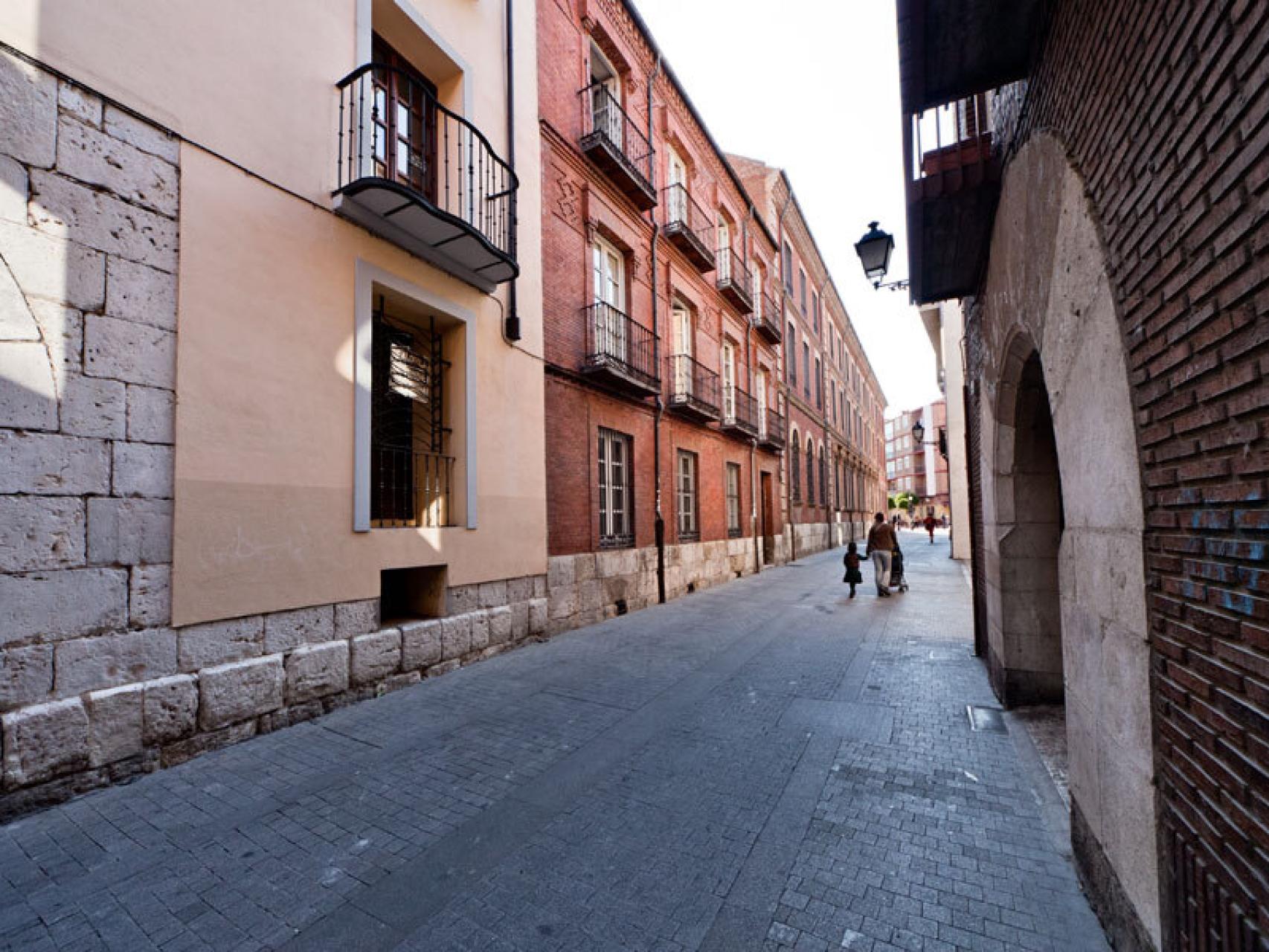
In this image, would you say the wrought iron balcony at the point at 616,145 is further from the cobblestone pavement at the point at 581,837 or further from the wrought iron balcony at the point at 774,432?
the cobblestone pavement at the point at 581,837

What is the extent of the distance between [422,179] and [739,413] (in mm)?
10188

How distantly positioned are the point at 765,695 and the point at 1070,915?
2892mm

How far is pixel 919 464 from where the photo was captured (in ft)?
253

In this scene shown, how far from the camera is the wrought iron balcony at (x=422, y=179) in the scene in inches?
213

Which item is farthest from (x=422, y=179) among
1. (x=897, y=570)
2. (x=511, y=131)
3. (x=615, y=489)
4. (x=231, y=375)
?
(x=897, y=570)

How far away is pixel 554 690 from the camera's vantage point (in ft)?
17.8

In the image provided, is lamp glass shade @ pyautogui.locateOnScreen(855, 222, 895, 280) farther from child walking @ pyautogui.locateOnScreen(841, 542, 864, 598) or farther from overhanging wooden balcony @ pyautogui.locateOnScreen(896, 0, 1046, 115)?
child walking @ pyautogui.locateOnScreen(841, 542, 864, 598)

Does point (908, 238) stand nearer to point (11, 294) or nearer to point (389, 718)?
point (389, 718)

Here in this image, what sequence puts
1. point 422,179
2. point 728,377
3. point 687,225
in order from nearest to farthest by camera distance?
1. point 422,179
2. point 687,225
3. point 728,377

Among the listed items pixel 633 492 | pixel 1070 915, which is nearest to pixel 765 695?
pixel 1070 915

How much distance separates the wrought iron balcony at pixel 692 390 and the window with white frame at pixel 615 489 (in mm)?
1916

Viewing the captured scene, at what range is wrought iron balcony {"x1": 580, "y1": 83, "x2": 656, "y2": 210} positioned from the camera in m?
9.41

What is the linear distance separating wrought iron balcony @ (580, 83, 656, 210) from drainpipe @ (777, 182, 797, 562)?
9.84 meters

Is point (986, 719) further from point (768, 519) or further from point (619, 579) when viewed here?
point (768, 519)
